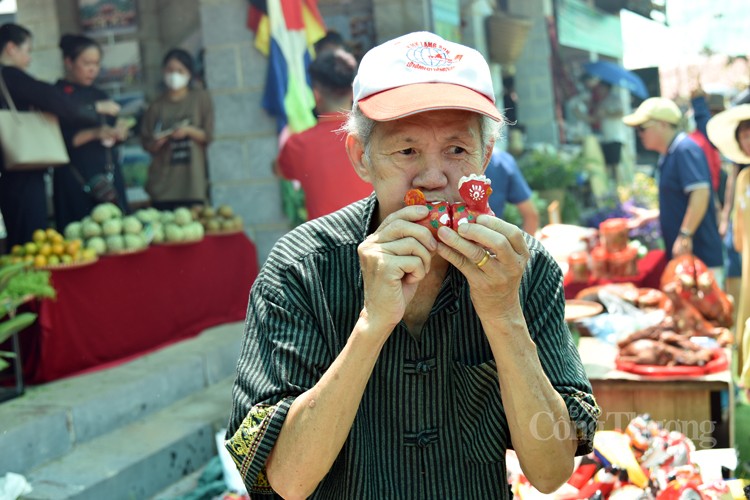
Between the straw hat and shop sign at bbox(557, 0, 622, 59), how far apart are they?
9.98 metres

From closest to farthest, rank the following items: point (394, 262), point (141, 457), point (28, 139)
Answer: point (394, 262) → point (141, 457) → point (28, 139)

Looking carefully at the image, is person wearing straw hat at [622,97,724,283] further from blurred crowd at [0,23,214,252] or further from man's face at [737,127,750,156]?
blurred crowd at [0,23,214,252]

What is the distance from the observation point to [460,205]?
60.6 inches

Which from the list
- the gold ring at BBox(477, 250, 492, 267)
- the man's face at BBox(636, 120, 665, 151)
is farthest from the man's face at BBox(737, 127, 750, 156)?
the gold ring at BBox(477, 250, 492, 267)

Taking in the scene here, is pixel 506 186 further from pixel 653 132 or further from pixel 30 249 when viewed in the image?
pixel 30 249

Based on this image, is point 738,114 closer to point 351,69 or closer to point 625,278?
point 625,278

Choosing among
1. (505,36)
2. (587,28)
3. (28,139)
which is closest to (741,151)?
(28,139)

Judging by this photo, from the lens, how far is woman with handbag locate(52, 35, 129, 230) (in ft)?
21.4

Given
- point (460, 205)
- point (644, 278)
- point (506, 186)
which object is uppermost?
point (460, 205)

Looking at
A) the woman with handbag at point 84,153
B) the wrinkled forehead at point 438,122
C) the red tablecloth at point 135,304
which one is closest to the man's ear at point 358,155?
the wrinkled forehead at point 438,122

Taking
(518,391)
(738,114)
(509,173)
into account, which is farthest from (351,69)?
(518,391)

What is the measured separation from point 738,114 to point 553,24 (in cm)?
982

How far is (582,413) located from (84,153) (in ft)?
18.9

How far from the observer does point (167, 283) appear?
20.5 ft
